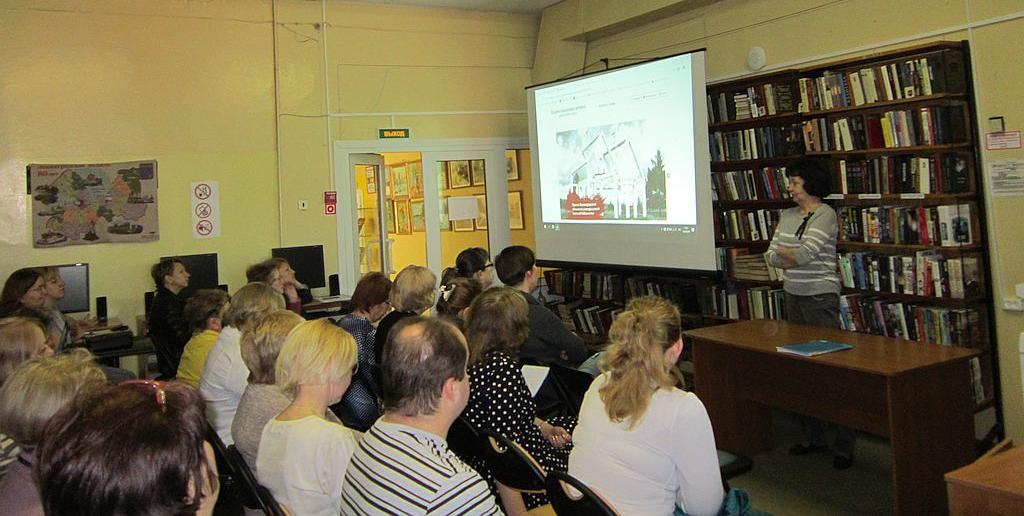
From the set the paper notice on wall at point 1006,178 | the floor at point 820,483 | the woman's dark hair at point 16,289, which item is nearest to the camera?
the floor at point 820,483

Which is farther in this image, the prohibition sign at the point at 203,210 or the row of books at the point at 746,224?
the prohibition sign at the point at 203,210

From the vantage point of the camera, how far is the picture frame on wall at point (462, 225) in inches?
303

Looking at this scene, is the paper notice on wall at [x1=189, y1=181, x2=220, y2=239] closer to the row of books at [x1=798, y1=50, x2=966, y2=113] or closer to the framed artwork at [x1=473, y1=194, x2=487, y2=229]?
the framed artwork at [x1=473, y1=194, x2=487, y2=229]

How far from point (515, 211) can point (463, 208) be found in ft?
1.92

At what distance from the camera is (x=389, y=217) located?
25.3 feet

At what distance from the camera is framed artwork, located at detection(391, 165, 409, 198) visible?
7.71 metres

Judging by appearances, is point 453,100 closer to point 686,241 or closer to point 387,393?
point 686,241

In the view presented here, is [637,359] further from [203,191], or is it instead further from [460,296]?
[203,191]

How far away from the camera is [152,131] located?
6.30 m

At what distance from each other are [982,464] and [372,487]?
172 cm

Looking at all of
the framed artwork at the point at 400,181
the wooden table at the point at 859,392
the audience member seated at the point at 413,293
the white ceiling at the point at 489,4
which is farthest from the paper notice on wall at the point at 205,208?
the wooden table at the point at 859,392

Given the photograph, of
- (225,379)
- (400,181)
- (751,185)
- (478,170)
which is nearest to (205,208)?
(400,181)

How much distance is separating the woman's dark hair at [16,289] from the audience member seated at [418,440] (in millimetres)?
3903

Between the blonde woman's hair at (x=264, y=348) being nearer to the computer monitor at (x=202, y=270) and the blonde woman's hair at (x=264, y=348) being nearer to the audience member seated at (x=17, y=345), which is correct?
the audience member seated at (x=17, y=345)
